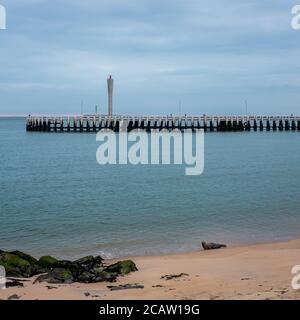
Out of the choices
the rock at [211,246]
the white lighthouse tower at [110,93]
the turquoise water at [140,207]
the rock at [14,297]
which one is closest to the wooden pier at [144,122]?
the white lighthouse tower at [110,93]

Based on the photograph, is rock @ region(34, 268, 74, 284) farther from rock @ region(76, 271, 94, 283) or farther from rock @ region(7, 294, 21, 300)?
rock @ region(7, 294, 21, 300)

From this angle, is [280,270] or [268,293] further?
[280,270]

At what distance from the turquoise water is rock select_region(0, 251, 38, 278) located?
7.76 ft

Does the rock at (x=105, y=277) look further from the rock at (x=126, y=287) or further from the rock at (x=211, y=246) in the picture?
the rock at (x=211, y=246)

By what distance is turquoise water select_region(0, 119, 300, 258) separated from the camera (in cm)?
1386

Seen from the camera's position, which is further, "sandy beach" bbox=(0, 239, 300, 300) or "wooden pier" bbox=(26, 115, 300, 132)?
"wooden pier" bbox=(26, 115, 300, 132)

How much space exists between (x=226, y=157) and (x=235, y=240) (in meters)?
28.4

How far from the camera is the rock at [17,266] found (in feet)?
31.9

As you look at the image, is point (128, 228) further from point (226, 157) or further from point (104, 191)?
point (226, 157)

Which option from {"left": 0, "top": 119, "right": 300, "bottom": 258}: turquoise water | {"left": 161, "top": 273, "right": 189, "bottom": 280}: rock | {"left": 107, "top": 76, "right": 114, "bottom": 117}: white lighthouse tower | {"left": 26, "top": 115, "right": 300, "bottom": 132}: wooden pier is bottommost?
{"left": 0, "top": 119, "right": 300, "bottom": 258}: turquoise water

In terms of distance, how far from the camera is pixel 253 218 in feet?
55.9

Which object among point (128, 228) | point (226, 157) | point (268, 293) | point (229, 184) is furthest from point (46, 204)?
point (226, 157)

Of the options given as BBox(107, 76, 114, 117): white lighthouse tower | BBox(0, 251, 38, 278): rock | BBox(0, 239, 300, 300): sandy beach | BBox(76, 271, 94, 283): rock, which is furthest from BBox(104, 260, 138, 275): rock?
BBox(107, 76, 114, 117): white lighthouse tower

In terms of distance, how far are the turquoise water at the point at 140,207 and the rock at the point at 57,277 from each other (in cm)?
296
